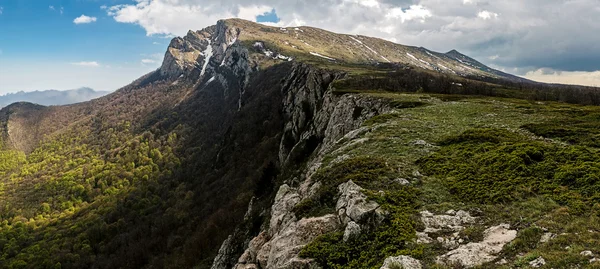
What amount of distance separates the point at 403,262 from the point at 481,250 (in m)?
2.90

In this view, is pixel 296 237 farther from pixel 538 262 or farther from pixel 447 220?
Answer: pixel 538 262

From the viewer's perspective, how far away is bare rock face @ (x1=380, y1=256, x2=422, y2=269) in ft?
35.9

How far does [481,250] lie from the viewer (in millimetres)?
11297

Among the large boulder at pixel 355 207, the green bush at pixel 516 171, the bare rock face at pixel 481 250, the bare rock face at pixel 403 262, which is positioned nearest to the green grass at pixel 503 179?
the green bush at pixel 516 171

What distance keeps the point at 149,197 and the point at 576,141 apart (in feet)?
659

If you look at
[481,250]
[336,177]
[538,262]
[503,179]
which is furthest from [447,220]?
[336,177]

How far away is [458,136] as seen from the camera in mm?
24719

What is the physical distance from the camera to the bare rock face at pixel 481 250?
1079cm

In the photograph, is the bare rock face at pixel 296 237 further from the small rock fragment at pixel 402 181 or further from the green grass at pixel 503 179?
the small rock fragment at pixel 402 181

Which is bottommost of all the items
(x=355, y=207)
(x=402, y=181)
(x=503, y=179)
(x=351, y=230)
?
(x=351, y=230)

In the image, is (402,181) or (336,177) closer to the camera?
(402,181)

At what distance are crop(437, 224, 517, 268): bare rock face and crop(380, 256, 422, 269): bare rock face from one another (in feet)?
2.72

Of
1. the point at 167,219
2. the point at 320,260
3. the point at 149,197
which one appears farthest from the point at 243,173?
the point at 320,260

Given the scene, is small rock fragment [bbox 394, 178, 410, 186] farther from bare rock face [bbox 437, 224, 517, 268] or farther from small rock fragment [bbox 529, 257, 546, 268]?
small rock fragment [bbox 529, 257, 546, 268]
